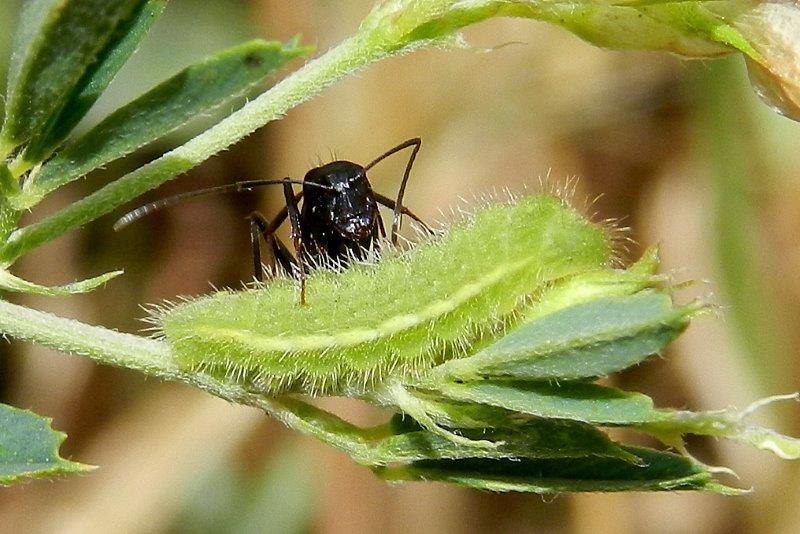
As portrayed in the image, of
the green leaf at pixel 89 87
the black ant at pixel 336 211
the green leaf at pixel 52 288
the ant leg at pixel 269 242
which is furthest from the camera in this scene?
the black ant at pixel 336 211

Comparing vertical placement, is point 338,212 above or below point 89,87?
above

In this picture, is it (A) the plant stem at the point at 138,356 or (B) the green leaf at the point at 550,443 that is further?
(A) the plant stem at the point at 138,356

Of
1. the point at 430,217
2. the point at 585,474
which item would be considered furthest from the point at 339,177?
the point at 585,474

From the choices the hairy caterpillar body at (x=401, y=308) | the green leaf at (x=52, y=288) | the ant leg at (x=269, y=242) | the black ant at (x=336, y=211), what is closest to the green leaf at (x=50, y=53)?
the green leaf at (x=52, y=288)

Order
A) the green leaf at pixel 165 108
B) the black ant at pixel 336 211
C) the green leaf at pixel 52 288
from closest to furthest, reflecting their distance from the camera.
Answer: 1. the green leaf at pixel 52 288
2. the green leaf at pixel 165 108
3. the black ant at pixel 336 211

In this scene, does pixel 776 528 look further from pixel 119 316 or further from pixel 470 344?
pixel 470 344

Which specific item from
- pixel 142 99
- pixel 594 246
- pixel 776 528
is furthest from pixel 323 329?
pixel 776 528

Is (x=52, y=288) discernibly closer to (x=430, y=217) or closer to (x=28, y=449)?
(x=28, y=449)

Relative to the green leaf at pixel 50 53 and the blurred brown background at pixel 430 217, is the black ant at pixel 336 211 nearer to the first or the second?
the blurred brown background at pixel 430 217

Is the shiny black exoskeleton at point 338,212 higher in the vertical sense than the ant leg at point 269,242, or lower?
higher
